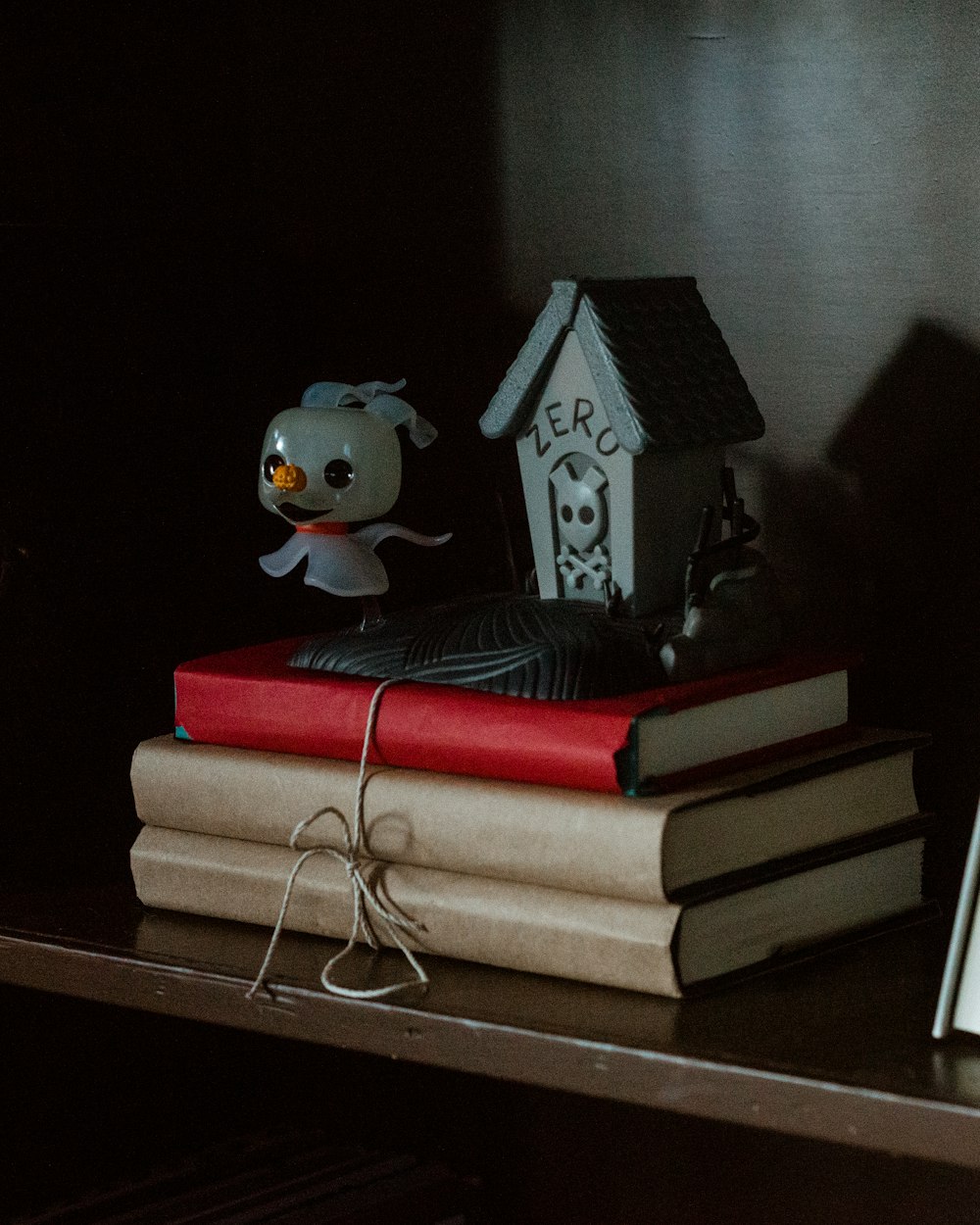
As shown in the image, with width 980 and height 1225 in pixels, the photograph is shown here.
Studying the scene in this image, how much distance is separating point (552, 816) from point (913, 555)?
32cm

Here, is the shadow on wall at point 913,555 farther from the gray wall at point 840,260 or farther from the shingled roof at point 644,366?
the shingled roof at point 644,366

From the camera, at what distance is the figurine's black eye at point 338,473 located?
0.83 m

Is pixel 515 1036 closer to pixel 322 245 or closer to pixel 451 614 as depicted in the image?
pixel 451 614

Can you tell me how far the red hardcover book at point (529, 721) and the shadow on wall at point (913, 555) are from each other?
11 cm

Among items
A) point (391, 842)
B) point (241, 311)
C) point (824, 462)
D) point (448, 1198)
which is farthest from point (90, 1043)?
point (824, 462)

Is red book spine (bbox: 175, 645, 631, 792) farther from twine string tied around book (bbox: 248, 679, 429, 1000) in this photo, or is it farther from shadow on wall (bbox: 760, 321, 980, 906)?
shadow on wall (bbox: 760, 321, 980, 906)

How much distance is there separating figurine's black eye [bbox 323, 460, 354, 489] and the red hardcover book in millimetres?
101

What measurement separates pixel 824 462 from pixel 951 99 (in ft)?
0.69

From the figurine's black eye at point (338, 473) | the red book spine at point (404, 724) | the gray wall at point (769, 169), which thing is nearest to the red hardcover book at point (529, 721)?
the red book spine at point (404, 724)

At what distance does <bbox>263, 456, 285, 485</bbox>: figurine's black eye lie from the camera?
836mm

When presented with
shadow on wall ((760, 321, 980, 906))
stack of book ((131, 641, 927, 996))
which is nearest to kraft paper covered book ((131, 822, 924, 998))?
stack of book ((131, 641, 927, 996))

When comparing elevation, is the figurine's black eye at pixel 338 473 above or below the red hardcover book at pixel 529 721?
above

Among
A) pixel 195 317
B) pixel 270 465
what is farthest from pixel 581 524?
pixel 195 317

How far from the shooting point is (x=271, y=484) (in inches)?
32.9
